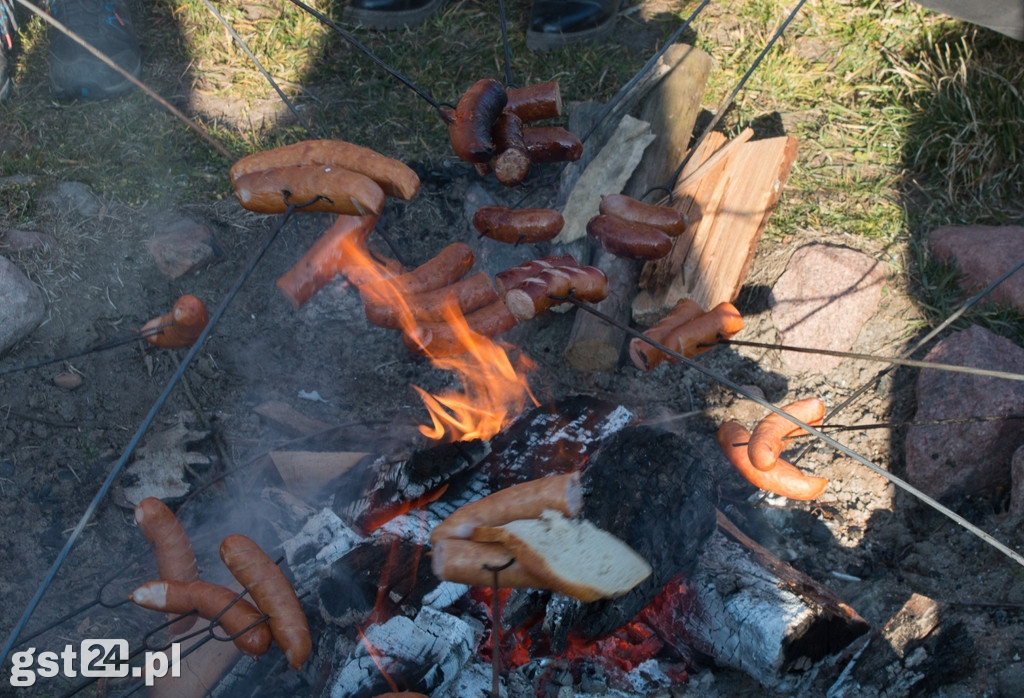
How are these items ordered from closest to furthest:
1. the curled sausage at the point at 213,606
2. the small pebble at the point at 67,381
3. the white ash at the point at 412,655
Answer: the white ash at the point at 412,655, the curled sausage at the point at 213,606, the small pebble at the point at 67,381

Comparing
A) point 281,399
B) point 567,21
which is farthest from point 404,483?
point 567,21

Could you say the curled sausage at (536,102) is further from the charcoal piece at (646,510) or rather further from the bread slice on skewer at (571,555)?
the bread slice on skewer at (571,555)

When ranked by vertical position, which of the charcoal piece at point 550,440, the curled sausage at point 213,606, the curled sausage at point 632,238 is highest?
the curled sausage at point 632,238

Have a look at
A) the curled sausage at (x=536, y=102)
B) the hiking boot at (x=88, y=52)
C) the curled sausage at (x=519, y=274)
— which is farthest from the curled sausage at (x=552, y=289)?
the hiking boot at (x=88, y=52)

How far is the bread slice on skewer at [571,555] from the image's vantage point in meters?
2.21

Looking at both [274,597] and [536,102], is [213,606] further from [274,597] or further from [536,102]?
[536,102]

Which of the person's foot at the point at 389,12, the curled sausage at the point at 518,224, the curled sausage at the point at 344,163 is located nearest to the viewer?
the curled sausage at the point at 344,163

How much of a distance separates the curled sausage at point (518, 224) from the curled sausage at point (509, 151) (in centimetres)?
16

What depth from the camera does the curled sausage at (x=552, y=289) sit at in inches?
113

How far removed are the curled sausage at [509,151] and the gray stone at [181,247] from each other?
180 centimetres

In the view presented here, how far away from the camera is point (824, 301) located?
155 inches

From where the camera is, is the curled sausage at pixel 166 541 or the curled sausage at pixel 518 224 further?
the curled sausage at pixel 518 224

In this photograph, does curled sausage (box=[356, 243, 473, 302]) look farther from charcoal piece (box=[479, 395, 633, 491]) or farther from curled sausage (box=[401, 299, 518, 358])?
charcoal piece (box=[479, 395, 633, 491])

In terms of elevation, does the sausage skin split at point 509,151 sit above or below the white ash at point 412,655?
above
